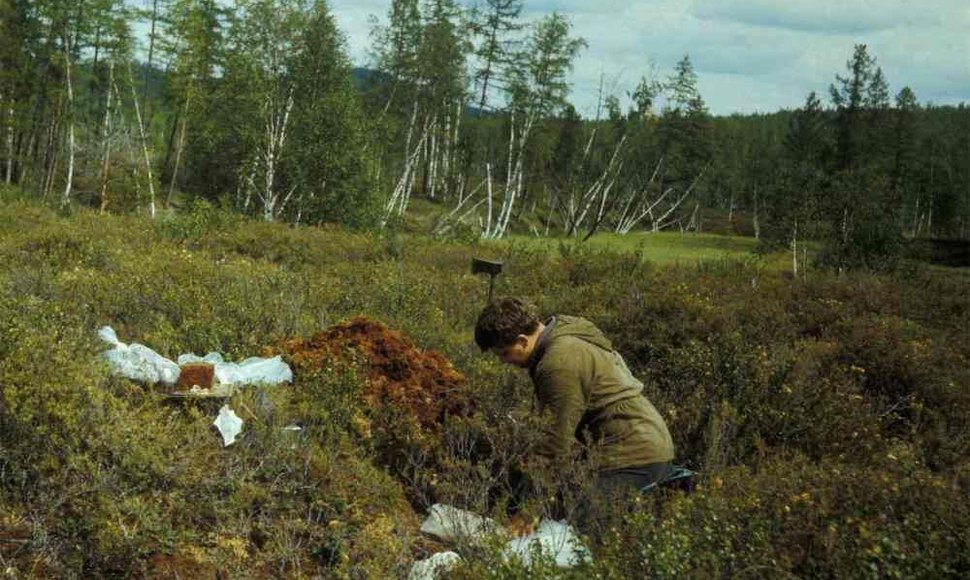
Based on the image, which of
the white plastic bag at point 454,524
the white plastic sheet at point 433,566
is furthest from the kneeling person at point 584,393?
the white plastic sheet at point 433,566

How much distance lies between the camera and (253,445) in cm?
542

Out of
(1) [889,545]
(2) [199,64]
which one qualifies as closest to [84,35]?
(2) [199,64]

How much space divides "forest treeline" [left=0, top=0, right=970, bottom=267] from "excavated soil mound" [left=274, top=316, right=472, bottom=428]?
1262 cm

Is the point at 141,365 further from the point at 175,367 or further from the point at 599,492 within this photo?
the point at 599,492

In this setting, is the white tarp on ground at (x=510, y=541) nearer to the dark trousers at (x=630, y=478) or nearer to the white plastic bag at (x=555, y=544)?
the white plastic bag at (x=555, y=544)

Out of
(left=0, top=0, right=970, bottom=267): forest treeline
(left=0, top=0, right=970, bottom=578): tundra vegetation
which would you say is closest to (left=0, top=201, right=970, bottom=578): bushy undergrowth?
(left=0, top=0, right=970, bottom=578): tundra vegetation

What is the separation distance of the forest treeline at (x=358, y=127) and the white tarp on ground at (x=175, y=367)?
44.1 ft

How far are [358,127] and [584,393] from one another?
81.0ft

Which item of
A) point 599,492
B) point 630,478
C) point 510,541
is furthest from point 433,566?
point 630,478

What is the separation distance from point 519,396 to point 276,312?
3.03 meters

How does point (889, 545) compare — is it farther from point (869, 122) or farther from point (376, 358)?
point (869, 122)

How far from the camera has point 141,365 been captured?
602cm

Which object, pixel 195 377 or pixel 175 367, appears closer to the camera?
pixel 195 377

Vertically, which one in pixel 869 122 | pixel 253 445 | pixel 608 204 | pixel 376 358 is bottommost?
pixel 253 445
